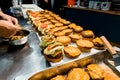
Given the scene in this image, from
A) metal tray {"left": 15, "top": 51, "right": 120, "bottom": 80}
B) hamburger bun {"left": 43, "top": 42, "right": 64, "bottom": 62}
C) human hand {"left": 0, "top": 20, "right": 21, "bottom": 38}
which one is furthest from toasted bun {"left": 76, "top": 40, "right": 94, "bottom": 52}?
human hand {"left": 0, "top": 20, "right": 21, "bottom": 38}

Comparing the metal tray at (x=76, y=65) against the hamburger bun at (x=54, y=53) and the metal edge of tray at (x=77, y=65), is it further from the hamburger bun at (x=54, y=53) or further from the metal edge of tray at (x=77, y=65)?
the hamburger bun at (x=54, y=53)

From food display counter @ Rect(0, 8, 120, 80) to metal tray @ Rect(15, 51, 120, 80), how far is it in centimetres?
3

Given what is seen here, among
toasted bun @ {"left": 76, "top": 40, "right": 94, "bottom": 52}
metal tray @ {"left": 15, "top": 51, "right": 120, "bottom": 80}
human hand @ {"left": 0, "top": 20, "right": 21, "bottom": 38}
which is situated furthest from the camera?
toasted bun @ {"left": 76, "top": 40, "right": 94, "bottom": 52}

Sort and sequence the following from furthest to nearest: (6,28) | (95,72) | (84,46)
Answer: (84,46)
(6,28)
(95,72)

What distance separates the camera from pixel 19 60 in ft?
3.53

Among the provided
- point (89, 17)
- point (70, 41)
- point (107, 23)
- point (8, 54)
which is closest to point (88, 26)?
point (89, 17)

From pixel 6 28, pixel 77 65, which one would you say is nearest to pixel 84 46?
pixel 77 65

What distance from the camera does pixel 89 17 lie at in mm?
4828

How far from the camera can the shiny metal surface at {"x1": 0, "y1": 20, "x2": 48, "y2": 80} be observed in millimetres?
928

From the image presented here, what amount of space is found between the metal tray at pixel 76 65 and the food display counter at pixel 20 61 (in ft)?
0.09

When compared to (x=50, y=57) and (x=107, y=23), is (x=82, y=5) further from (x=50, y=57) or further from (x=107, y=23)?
(x=50, y=57)

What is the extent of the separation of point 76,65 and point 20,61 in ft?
1.46

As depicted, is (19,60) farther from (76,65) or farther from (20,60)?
(76,65)

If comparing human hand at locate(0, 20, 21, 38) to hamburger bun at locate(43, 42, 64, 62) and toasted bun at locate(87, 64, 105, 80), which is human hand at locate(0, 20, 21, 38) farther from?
toasted bun at locate(87, 64, 105, 80)
